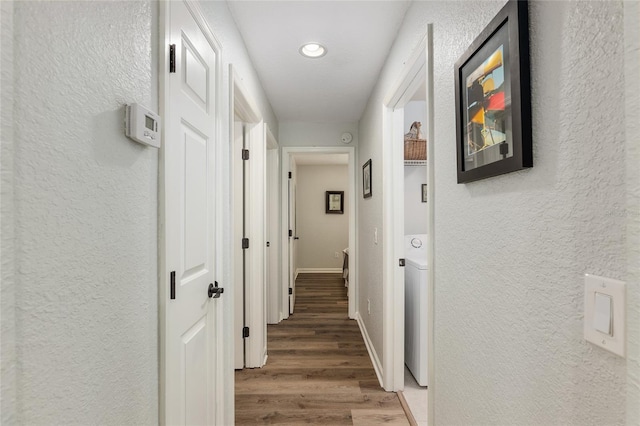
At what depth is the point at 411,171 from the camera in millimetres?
3189

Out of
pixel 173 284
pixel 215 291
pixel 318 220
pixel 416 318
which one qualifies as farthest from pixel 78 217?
pixel 318 220

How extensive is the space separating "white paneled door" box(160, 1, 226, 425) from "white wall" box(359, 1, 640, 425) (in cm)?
97

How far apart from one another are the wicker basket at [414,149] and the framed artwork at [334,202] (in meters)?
4.14

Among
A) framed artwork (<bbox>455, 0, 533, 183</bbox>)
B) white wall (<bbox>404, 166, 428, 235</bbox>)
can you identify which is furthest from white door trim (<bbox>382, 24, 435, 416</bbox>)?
framed artwork (<bbox>455, 0, 533, 183</bbox>)

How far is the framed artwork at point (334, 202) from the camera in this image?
6965mm

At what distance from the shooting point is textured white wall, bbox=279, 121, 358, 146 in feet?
12.5

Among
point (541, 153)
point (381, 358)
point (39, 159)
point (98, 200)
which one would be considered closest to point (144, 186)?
point (98, 200)

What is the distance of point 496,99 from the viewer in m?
0.85

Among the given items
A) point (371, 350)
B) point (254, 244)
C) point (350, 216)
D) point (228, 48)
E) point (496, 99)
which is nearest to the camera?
point (496, 99)

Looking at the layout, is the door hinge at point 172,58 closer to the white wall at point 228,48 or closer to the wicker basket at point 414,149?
the white wall at point 228,48

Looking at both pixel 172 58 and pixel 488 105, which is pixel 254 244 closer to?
pixel 172 58

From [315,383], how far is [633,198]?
235 centimetres

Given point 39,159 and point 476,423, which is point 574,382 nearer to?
point 476,423

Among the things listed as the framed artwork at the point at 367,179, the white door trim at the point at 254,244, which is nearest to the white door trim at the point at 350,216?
the framed artwork at the point at 367,179
